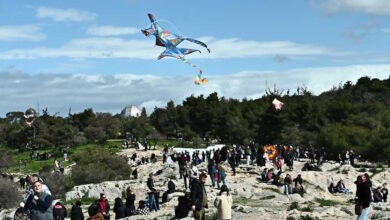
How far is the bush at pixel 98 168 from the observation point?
45.0 meters

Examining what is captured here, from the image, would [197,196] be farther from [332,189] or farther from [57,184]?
[57,184]

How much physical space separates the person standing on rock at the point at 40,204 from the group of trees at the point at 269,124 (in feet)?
163

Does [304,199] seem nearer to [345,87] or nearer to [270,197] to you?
[270,197]

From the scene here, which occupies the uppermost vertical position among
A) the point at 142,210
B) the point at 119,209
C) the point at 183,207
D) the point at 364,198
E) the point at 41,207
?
the point at 41,207

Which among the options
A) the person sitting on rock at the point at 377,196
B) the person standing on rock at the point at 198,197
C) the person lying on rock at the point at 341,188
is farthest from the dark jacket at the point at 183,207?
the person lying on rock at the point at 341,188

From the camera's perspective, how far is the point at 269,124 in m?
85.2

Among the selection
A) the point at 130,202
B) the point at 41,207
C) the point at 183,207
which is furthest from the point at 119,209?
the point at 41,207

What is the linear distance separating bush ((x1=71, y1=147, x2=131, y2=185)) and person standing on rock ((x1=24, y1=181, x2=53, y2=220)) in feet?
110

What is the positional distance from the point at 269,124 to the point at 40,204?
7511 centimetres

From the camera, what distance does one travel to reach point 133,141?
95.3 meters

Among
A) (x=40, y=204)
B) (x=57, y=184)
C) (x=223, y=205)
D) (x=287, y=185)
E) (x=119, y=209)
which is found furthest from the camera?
(x=57, y=184)

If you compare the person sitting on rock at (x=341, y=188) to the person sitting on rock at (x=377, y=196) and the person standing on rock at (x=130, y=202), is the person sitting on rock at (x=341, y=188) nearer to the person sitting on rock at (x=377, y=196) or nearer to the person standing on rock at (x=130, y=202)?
the person sitting on rock at (x=377, y=196)

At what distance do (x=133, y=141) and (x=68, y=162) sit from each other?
2135 cm

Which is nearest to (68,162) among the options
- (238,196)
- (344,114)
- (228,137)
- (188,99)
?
(228,137)
